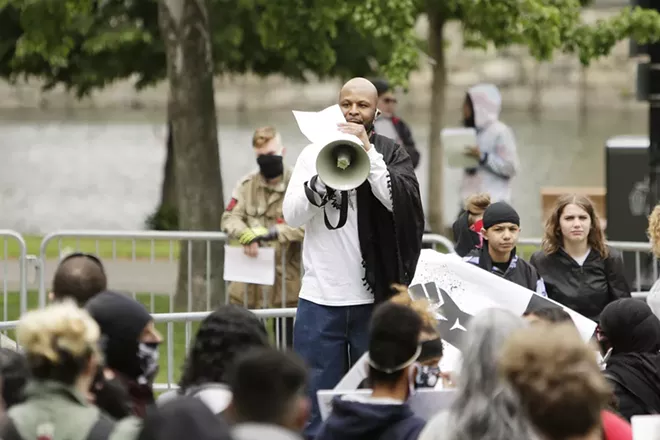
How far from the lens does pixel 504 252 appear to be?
8375 mm

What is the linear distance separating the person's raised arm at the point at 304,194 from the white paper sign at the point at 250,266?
2.73 meters

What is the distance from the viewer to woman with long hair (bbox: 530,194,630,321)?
868 cm

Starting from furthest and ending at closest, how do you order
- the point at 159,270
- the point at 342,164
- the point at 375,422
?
the point at 159,270 → the point at 342,164 → the point at 375,422

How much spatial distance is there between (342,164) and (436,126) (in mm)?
12668

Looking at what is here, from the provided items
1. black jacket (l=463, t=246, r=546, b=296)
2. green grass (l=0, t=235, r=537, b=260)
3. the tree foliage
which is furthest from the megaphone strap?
the tree foliage

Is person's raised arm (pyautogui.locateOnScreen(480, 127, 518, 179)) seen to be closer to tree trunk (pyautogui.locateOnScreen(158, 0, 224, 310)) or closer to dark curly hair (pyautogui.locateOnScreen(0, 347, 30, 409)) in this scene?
tree trunk (pyautogui.locateOnScreen(158, 0, 224, 310))

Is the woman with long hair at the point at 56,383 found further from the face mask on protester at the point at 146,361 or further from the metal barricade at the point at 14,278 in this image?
the metal barricade at the point at 14,278

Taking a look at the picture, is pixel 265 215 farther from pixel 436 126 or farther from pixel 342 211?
pixel 436 126

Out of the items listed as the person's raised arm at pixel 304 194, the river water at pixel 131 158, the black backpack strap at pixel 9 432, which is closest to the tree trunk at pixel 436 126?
the river water at pixel 131 158

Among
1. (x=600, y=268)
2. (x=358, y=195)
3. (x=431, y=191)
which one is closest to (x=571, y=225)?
(x=600, y=268)

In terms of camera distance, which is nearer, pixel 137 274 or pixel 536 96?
pixel 137 274

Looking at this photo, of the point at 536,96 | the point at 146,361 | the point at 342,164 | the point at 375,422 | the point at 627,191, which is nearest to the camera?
the point at 375,422

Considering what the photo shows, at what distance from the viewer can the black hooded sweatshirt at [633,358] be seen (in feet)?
21.7

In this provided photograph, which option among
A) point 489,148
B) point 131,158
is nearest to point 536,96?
point 131,158
